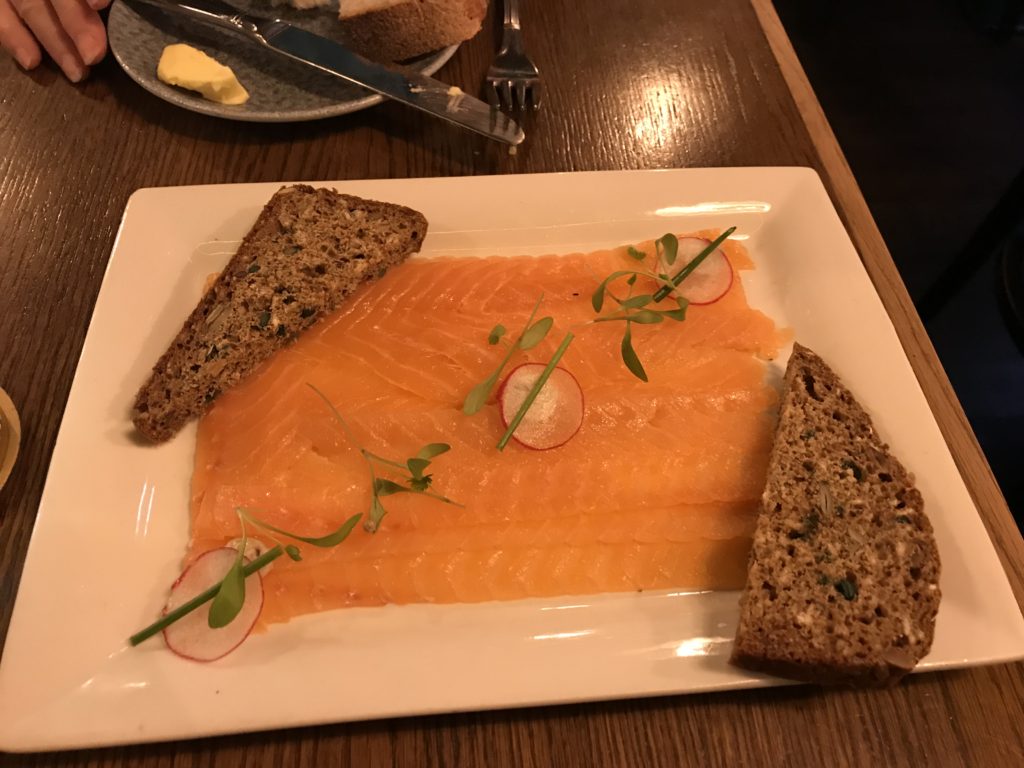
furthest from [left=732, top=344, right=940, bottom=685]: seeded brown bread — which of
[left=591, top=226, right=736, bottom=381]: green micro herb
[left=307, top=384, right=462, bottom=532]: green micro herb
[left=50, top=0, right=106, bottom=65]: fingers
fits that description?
[left=50, top=0, right=106, bottom=65]: fingers

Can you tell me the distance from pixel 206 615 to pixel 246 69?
65.6 inches

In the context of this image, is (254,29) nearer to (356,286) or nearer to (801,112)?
(356,286)

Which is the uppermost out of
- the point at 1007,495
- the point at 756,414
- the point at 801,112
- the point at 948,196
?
the point at 801,112

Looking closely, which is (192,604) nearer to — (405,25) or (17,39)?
(405,25)

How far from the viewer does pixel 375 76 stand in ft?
6.66

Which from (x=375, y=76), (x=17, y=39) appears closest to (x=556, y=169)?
(x=375, y=76)

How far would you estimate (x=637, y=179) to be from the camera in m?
1.91

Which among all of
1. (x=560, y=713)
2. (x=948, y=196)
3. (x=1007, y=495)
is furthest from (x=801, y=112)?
(x=560, y=713)

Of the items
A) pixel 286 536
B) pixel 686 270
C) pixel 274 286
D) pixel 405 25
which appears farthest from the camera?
pixel 405 25

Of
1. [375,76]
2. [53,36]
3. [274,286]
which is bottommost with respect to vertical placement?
[274,286]

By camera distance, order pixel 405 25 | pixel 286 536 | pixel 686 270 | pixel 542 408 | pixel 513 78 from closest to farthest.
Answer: pixel 286 536
pixel 542 408
pixel 686 270
pixel 405 25
pixel 513 78

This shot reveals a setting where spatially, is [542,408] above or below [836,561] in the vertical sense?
above

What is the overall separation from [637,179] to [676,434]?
0.79 m

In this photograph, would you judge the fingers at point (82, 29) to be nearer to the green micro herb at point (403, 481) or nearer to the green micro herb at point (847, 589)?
the green micro herb at point (403, 481)
